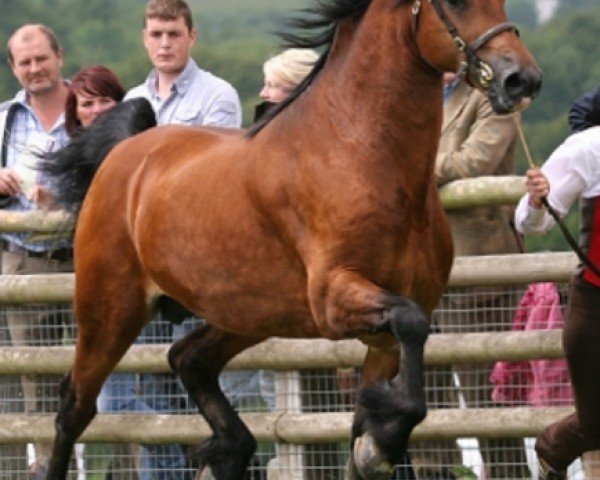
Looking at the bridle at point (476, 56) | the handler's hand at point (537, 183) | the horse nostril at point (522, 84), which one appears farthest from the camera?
the handler's hand at point (537, 183)

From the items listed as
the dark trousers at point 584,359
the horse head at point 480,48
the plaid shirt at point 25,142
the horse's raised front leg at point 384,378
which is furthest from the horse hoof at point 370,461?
the plaid shirt at point 25,142

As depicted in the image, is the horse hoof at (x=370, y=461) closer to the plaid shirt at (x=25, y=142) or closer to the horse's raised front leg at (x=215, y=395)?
the horse's raised front leg at (x=215, y=395)

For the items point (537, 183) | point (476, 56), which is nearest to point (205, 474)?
point (537, 183)

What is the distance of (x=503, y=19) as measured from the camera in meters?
6.12

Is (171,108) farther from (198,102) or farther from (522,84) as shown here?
(522,84)

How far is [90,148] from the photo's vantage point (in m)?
8.34

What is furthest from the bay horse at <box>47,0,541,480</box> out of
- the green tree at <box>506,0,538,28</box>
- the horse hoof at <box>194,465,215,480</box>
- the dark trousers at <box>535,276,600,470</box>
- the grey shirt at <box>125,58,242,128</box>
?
the green tree at <box>506,0,538,28</box>

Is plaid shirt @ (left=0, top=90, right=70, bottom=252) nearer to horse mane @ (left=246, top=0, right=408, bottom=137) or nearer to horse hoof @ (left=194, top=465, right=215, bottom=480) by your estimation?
horse hoof @ (left=194, top=465, right=215, bottom=480)

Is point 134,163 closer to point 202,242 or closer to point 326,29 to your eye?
point 202,242

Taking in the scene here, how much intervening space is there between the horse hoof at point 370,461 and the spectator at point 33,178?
270 centimetres

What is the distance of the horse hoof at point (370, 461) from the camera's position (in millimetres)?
6207

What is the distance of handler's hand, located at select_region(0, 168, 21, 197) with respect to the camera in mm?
8680

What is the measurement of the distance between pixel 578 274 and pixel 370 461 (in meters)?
1.16

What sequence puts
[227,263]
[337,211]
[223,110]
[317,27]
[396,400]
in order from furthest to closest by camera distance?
1. [223,110]
2. [227,263]
3. [317,27]
4. [337,211]
5. [396,400]
